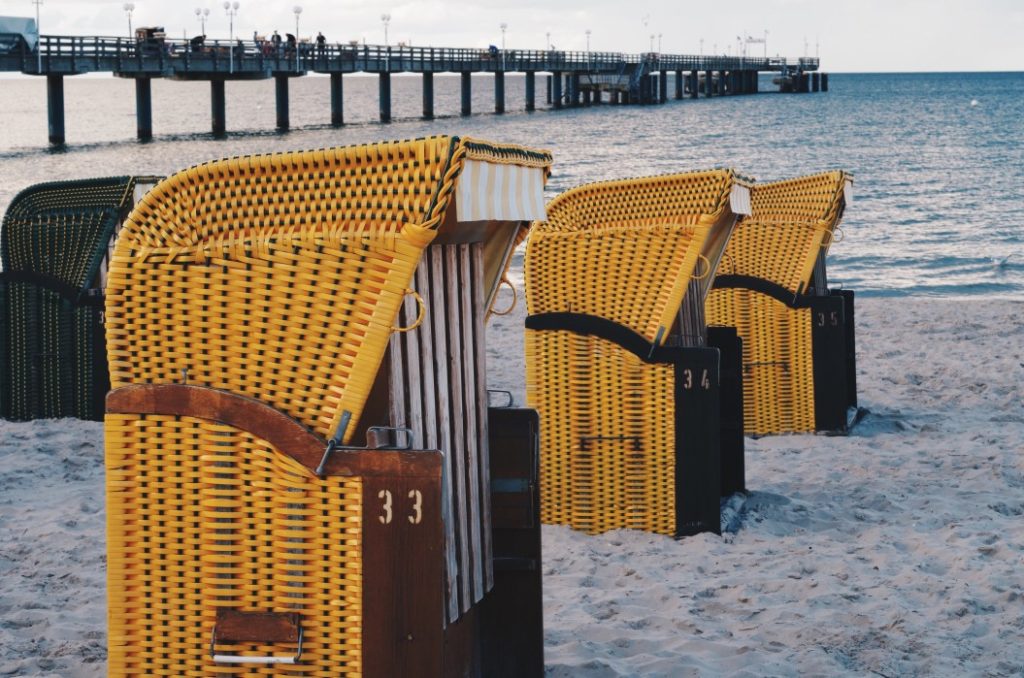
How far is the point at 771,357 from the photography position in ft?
24.0

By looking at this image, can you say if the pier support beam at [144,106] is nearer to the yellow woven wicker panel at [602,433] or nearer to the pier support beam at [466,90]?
the pier support beam at [466,90]

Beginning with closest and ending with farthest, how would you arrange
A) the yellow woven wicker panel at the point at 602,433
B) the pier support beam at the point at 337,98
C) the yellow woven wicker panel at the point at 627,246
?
the yellow woven wicker panel at the point at 627,246
the yellow woven wicker panel at the point at 602,433
the pier support beam at the point at 337,98

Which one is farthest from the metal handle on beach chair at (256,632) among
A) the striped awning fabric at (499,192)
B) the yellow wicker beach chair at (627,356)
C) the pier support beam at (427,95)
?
the pier support beam at (427,95)

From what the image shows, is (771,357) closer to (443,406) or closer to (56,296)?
(56,296)

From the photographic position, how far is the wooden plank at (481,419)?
3320mm

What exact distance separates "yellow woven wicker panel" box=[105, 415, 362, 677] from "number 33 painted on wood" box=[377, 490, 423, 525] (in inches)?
2.4

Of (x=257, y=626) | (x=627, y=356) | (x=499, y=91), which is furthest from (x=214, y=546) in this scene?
(x=499, y=91)

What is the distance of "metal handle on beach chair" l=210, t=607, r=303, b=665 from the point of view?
8.98 feet

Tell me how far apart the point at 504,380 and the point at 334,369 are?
635 centimetres

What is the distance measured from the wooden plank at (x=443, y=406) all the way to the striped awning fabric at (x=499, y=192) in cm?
23

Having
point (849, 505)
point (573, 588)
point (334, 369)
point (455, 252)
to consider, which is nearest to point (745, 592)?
point (573, 588)

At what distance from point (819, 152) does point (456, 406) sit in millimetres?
49142

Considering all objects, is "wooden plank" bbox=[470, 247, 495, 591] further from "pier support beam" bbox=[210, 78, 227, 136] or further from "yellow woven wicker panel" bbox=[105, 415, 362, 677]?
"pier support beam" bbox=[210, 78, 227, 136]

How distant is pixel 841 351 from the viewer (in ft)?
24.1
